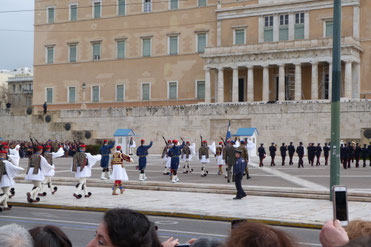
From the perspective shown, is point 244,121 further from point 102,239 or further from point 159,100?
point 102,239

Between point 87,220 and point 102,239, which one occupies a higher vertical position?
point 102,239

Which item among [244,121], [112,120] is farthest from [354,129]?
[112,120]

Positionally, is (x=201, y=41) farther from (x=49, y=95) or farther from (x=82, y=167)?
(x=82, y=167)

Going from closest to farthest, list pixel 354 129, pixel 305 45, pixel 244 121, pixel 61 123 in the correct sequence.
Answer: pixel 354 129, pixel 244 121, pixel 305 45, pixel 61 123

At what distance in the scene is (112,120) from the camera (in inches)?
2068

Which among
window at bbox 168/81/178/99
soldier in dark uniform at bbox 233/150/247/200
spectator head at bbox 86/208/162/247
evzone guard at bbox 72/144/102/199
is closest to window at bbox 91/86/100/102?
window at bbox 168/81/178/99

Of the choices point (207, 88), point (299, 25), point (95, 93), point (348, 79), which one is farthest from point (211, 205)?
point (95, 93)

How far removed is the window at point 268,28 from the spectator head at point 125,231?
5534cm

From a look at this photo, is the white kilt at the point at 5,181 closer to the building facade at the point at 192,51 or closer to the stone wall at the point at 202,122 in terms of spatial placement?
the stone wall at the point at 202,122

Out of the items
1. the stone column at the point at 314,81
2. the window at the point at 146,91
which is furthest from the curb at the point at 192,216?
the window at the point at 146,91

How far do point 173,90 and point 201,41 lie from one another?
6574 millimetres

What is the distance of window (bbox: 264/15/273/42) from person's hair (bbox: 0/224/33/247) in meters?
55.6

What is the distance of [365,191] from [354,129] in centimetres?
2482

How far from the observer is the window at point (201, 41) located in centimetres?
6122
